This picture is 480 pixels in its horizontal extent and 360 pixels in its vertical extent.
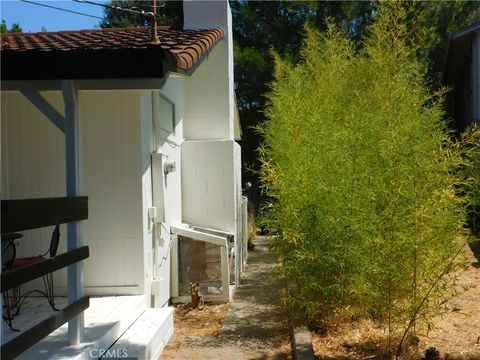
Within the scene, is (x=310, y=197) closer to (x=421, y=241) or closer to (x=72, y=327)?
(x=421, y=241)

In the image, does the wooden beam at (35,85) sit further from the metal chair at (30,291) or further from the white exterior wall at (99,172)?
the white exterior wall at (99,172)

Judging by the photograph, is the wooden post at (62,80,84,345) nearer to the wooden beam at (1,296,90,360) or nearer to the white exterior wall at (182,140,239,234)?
the wooden beam at (1,296,90,360)

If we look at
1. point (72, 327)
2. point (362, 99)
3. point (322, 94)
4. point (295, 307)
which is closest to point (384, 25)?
point (362, 99)

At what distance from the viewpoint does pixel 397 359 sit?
13.8 ft

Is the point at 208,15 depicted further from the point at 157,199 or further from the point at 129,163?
the point at 129,163

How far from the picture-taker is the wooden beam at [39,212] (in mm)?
2877

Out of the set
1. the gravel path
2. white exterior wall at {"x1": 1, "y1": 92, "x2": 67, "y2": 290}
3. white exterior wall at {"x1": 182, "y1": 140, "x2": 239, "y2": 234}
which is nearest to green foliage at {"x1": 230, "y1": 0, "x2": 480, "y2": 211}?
white exterior wall at {"x1": 182, "y1": 140, "x2": 239, "y2": 234}

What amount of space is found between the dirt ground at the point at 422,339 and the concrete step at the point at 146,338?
1382 mm

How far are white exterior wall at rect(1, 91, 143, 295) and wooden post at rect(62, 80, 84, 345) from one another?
4.87 ft

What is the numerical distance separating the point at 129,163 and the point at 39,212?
224 centimetres

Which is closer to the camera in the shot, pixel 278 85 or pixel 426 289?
pixel 426 289

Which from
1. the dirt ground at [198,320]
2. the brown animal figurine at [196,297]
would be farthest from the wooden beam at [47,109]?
the brown animal figurine at [196,297]

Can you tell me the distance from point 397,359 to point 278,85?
4672mm

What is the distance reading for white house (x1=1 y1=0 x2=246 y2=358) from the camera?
3.82 meters
